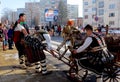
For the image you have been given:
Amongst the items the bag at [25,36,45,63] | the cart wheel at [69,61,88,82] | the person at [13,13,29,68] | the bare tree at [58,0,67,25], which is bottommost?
the bare tree at [58,0,67,25]

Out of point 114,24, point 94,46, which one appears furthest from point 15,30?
point 114,24

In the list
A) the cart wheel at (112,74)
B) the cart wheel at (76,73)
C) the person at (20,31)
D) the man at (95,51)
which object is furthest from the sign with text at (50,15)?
the man at (95,51)

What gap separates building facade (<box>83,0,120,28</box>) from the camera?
77.9 m

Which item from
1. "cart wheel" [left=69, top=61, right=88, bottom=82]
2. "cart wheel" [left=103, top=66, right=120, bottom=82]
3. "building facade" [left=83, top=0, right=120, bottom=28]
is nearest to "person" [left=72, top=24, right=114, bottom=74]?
"cart wheel" [left=103, top=66, right=120, bottom=82]

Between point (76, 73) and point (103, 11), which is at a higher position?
point (76, 73)

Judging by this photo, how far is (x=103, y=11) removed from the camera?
84875 mm

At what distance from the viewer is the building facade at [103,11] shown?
77.9m

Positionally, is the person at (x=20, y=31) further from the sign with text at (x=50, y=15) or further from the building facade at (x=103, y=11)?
the building facade at (x=103, y=11)

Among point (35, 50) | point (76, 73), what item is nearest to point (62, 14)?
point (35, 50)

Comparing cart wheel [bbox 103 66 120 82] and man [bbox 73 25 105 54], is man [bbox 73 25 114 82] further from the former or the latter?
cart wheel [bbox 103 66 120 82]

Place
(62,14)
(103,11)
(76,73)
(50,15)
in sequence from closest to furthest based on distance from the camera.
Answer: (76,73), (50,15), (103,11), (62,14)

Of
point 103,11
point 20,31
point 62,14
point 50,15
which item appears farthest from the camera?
point 62,14

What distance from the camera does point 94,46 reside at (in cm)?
689

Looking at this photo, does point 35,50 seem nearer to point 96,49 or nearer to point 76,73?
point 76,73
